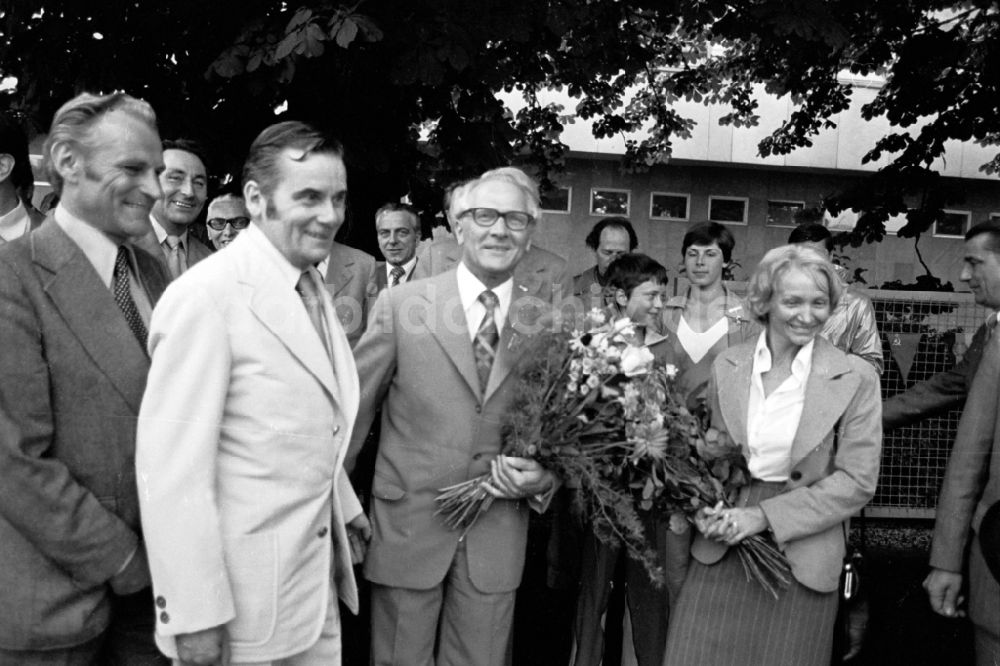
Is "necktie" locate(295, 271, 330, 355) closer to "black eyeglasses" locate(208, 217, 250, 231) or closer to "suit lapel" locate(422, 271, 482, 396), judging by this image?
"suit lapel" locate(422, 271, 482, 396)

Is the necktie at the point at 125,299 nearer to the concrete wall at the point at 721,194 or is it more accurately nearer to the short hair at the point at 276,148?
the short hair at the point at 276,148

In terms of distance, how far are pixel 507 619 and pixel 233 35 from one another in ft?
14.2

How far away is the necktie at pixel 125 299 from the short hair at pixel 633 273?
2.59 m

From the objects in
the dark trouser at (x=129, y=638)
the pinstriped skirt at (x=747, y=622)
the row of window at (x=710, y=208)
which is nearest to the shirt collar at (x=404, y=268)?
the pinstriped skirt at (x=747, y=622)

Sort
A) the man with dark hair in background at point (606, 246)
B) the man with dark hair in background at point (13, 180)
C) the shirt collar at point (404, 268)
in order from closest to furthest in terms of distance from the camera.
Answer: the man with dark hair in background at point (13, 180) → the shirt collar at point (404, 268) → the man with dark hair in background at point (606, 246)

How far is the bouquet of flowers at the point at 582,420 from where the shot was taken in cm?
334

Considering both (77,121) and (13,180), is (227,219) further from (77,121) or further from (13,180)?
(77,121)

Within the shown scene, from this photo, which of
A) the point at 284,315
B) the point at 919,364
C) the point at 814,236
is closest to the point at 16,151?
the point at 284,315

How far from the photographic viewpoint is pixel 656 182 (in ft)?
65.1

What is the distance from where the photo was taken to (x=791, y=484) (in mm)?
3670

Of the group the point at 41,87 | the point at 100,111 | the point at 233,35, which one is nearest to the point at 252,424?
the point at 100,111

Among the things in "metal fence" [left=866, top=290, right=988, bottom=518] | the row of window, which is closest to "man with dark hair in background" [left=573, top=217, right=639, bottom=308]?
"metal fence" [left=866, top=290, right=988, bottom=518]

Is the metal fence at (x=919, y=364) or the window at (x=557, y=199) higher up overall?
the window at (x=557, y=199)

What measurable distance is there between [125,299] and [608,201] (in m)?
17.5
